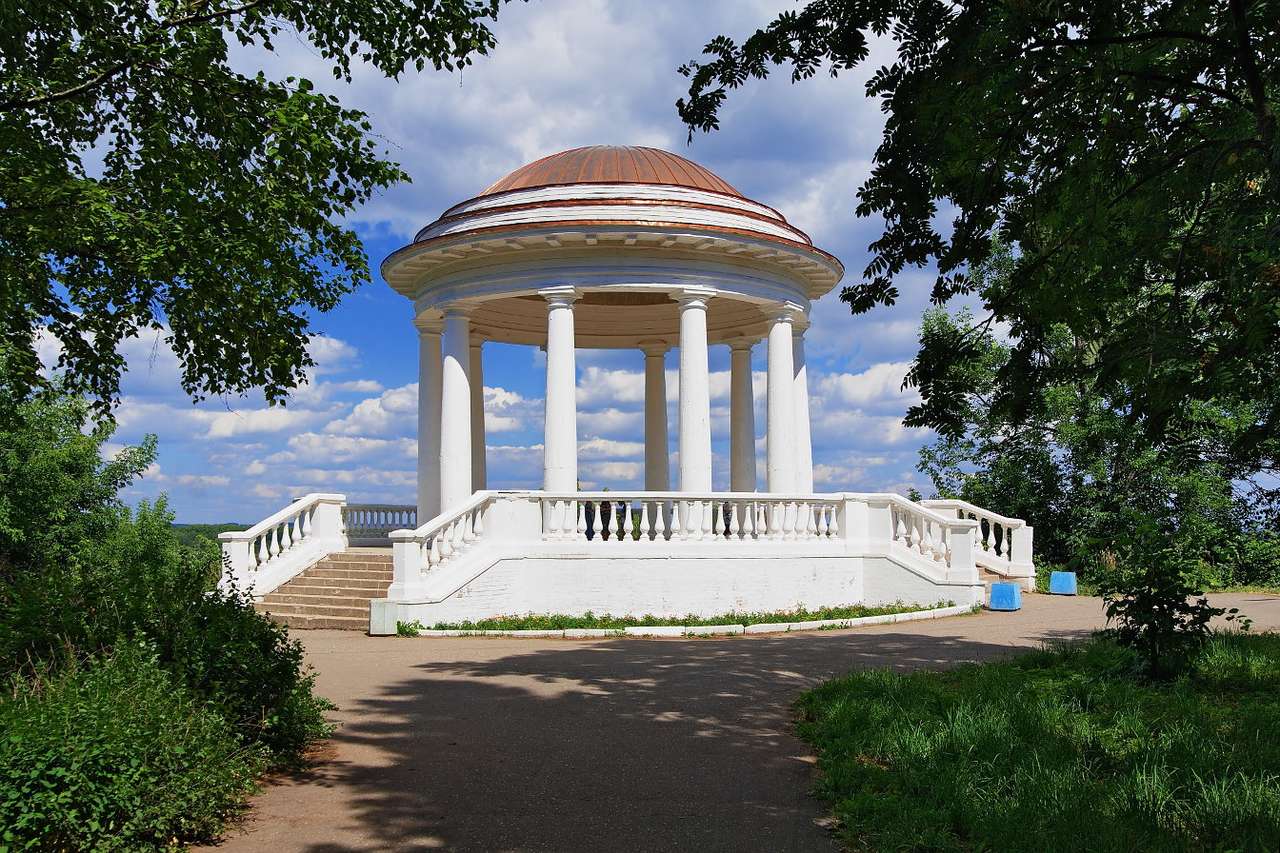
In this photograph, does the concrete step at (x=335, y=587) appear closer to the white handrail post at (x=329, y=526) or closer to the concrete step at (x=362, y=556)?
the concrete step at (x=362, y=556)

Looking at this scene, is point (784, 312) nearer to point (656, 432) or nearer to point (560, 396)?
point (560, 396)

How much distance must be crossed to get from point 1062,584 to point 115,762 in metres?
21.8

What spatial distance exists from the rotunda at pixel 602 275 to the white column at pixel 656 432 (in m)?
3.80

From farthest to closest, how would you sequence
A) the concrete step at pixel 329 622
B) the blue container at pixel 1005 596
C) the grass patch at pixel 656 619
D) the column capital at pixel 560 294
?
the column capital at pixel 560 294 < the blue container at pixel 1005 596 < the concrete step at pixel 329 622 < the grass patch at pixel 656 619

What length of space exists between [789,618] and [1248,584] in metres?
15.8

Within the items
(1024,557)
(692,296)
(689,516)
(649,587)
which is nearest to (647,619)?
(649,587)

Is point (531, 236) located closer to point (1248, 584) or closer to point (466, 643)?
point (466, 643)

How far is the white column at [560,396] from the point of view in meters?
20.1

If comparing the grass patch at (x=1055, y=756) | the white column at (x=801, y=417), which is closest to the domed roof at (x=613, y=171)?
the white column at (x=801, y=417)

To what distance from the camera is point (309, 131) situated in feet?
37.1

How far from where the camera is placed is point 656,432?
2842 centimetres

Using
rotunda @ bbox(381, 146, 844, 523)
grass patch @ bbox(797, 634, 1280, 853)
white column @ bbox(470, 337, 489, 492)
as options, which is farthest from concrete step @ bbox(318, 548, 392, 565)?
grass patch @ bbox(797, 634, 1280, 853)

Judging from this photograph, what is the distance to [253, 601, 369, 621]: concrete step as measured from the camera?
17.9 meters

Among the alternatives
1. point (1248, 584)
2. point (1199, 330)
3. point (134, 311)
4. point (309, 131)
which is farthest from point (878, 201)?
point (1248, 584)
